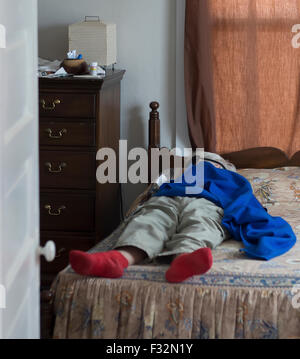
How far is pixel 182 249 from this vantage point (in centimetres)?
213

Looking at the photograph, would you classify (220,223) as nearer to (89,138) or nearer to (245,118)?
(89,138)

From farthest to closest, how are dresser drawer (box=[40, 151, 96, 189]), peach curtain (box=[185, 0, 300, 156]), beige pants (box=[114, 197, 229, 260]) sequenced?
peach curtain (box=[185, 0, 300, 156]) → dresser drawer (box=[40, 151, 96, 189]) → beige pants (box=[114, 197, 229, 260])

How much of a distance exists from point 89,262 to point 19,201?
87 cm

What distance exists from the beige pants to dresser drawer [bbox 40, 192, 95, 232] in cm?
70

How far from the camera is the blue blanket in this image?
2318mm

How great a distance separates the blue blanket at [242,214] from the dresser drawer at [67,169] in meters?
0.61

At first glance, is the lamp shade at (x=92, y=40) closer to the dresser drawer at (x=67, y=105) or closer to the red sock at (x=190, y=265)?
the dresser drawer at (x=67, y=105)

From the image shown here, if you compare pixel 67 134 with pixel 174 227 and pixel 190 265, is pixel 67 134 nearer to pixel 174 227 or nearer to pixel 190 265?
pixel 174 227

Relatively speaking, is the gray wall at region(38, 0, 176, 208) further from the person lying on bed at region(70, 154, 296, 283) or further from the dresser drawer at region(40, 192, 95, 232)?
the person lying on bed at region(70, 154, 296, 283)

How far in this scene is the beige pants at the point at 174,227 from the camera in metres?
2.19

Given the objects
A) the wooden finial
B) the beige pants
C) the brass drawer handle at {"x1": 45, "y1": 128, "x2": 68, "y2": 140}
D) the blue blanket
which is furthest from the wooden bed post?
the beige pants

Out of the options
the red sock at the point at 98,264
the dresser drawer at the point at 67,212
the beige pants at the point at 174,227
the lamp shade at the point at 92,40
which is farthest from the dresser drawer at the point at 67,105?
the red sock at the point at 98,264

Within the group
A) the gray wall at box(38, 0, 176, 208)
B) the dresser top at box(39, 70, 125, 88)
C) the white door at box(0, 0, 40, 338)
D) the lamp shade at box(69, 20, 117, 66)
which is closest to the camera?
the white door at box(0, 0, 40, 338)

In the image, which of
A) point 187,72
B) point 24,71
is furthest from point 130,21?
point 24,71
